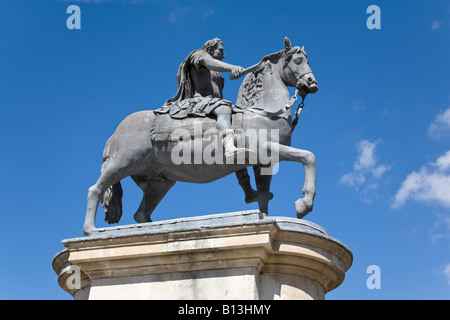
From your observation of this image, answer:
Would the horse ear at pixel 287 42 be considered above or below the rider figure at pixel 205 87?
above

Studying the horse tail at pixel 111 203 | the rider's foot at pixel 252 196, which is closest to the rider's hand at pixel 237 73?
the rider's foot at pixel 252 196

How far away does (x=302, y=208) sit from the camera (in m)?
6.92

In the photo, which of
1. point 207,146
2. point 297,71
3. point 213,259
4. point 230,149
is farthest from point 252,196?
point 213,259

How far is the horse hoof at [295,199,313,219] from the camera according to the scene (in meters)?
6.92

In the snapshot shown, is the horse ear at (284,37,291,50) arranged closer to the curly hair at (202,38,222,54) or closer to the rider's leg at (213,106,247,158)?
the curly hair at (202,38,222,54)

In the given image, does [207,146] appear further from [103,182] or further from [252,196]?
[103,182]

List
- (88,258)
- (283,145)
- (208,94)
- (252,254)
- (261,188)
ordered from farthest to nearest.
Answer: (208,94)
(261,188)
(283,145)
(88,258)
(252,254)

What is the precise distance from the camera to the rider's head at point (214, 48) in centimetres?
869

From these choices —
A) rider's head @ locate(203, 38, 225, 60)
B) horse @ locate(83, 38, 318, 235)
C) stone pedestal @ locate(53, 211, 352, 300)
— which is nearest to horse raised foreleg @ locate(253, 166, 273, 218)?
horse @ locate(83, 38, 318, 235)

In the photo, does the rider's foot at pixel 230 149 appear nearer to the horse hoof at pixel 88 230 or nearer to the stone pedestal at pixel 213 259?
the stone pedestal at pixel 213 259

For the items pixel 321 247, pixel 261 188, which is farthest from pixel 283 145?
pixel 321 247
